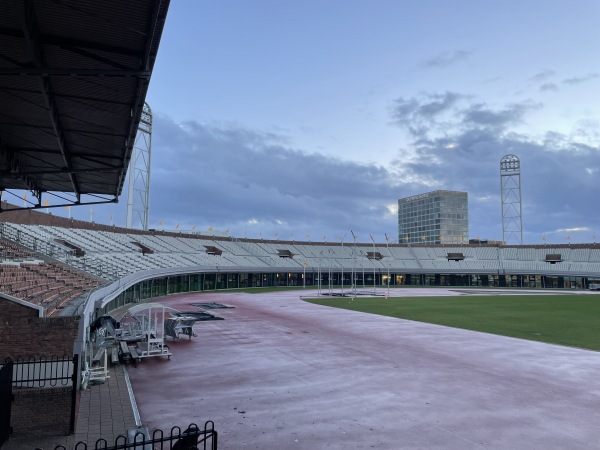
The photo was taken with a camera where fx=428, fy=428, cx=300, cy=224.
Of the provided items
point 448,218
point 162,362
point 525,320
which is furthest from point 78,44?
point 448,218

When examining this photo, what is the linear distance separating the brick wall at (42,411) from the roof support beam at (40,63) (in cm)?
647

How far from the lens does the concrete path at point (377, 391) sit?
10.2 metres

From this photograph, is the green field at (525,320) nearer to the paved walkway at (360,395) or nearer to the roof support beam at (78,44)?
the paved walkway at (360,395)

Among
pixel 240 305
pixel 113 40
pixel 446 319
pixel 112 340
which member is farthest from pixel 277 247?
pixel 113 40

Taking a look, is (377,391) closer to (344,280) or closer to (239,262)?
(239,262)

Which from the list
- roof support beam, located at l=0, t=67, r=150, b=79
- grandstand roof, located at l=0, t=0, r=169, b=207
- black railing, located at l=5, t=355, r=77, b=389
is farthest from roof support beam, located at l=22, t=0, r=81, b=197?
black railing, located at l=5, t=355, r=77, b=389

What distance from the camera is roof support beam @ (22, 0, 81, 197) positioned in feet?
21.1

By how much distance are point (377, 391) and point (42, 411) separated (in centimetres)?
940

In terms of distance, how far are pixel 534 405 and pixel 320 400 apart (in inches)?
246

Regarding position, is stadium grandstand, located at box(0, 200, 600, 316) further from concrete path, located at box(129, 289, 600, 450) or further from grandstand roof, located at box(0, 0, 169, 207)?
Answer: grandstand roof, located at box(0, 0, 169, 207)

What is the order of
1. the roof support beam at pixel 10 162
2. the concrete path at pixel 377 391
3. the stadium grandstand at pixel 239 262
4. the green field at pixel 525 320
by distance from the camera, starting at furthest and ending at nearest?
the stadium grandstand at pixel 239 262, the green field at pixel 525 320, the roof support beam at pixel 10 162, the concrete path at pixel 377 391

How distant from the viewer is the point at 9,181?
17000 millimetres

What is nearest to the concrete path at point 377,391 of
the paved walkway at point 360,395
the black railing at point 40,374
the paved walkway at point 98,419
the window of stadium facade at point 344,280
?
the paved walkway at point 360,395

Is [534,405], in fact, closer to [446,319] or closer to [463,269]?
[446,319]
